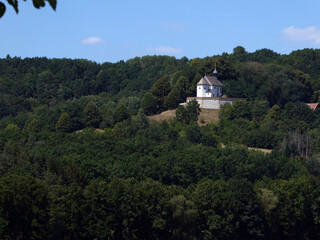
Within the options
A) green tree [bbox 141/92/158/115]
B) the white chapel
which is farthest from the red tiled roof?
green tree [bbox 141/92/158/115]

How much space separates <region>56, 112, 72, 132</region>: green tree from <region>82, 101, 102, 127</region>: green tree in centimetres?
240

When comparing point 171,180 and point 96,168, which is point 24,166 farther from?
point 171,180

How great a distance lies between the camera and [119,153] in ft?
258

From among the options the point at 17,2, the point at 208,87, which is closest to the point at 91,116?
the point at 208,87

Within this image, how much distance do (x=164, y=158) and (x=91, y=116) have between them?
22.4 metres

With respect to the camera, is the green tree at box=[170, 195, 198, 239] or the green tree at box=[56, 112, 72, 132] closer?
the green tree at box=[170, 195, 198, 239]

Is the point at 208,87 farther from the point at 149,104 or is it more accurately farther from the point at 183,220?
the point at 183,220

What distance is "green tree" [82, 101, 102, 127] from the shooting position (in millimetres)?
94125

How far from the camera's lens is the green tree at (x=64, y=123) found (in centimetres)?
9294

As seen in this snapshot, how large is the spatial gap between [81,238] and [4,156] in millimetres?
24340

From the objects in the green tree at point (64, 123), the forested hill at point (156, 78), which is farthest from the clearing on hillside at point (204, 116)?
the green tree at point (64, 123)

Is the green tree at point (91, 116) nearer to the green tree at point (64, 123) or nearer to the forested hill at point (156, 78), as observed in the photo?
the green tree at point (64, 123)

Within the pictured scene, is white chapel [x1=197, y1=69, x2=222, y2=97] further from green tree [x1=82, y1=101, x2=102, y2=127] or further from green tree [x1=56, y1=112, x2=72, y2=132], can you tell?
green tree [x1=56, y1=112, x2=72, y2=132]

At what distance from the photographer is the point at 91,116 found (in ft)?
310
